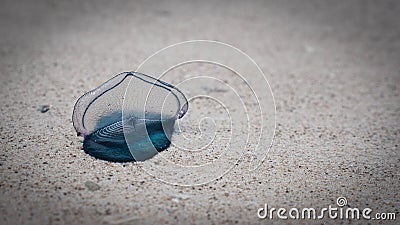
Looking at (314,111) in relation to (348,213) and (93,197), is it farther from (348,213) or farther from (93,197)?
(93,197)

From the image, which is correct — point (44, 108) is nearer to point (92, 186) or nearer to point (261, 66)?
point (92, 186)

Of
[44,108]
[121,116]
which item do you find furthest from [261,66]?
[44,108]

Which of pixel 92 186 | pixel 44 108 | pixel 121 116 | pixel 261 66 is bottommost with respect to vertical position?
pixel 92 186

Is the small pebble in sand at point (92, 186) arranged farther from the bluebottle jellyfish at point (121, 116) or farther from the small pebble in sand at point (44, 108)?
the small pebble in sand at point (44, 108)

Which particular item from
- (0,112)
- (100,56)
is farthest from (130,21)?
Result: (0,112)

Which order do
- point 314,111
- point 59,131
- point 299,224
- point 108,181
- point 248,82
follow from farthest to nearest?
point 248,82
point 314,111
point 59,131
point 108,181
point 299,224

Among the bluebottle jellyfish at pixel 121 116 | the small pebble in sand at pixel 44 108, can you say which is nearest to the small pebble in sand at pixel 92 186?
the bluebottle jellyfish at pixel 121 116

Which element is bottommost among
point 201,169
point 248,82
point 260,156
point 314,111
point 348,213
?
point 348,213
